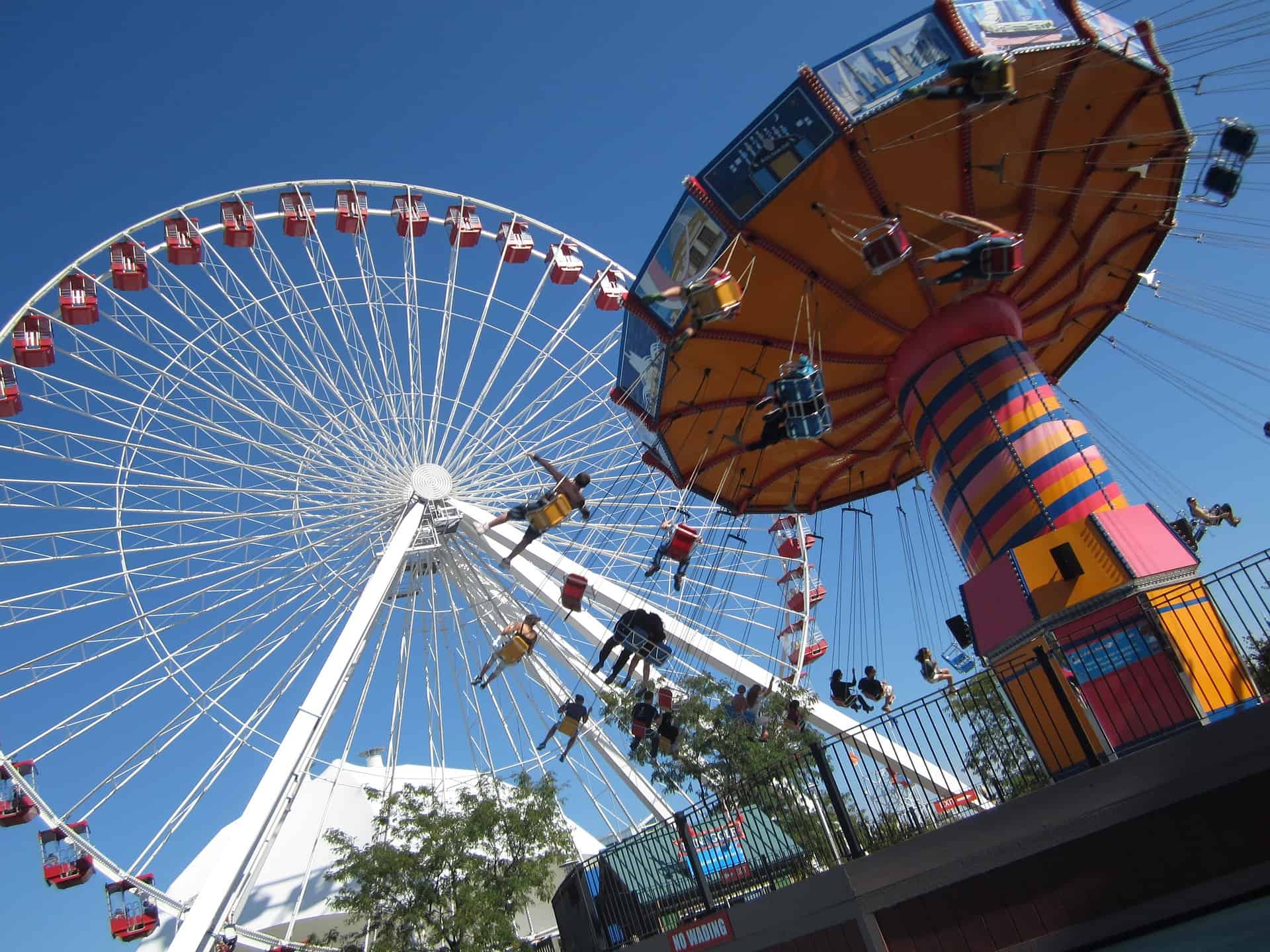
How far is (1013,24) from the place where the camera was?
9703 mm

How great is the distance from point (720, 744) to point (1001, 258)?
12.8 m

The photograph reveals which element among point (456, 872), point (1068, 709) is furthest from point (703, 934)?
point (456, 872)

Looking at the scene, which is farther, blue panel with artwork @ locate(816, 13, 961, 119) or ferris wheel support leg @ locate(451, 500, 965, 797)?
ferris wheel support leg @ locate(451, 500, 965, 797)

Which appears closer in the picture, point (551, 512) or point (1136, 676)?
point (1136, 676)

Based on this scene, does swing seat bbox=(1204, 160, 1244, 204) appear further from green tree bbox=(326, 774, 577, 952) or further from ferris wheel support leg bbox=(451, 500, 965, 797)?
green tree bbox=(326, 774, 577, 952)

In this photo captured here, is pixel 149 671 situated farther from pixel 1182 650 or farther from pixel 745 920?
pixel 1182 650

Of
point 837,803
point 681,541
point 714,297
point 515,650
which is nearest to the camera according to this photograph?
point 837,803

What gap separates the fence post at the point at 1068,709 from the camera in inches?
272

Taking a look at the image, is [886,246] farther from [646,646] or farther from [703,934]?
[646,646]

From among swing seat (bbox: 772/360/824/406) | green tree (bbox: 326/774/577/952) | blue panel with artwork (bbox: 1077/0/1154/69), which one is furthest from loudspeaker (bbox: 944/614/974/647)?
green tree (bbox: 326/774/577/952)

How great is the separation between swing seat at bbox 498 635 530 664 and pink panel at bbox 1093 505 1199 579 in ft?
42.5

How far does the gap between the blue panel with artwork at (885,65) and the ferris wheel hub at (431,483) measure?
53.0 feet

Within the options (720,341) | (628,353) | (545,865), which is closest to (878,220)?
(720,341)

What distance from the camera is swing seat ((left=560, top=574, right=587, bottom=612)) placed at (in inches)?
770
